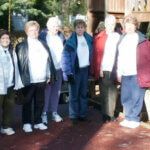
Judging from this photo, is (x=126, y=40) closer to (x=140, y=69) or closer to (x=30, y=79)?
(x=140, y=69)

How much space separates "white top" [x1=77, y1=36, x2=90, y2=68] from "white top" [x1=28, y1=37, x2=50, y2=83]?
663 millimetres

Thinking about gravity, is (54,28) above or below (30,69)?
above

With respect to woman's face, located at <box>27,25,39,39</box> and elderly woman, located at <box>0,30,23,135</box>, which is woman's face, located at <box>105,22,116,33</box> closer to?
woman's face, located at <box>27,25,39,39</box>

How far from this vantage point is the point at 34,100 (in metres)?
6.45

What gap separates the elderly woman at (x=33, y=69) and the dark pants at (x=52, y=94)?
35cm

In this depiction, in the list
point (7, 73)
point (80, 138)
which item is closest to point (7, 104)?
point (7, 73)

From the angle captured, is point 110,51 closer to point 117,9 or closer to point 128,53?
point 128,53

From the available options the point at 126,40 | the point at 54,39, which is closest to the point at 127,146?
the point at 126,40

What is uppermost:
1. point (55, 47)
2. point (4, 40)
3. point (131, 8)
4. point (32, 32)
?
point (131, 8)

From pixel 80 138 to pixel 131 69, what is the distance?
1.42 m

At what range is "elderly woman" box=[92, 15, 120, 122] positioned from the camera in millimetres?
6582

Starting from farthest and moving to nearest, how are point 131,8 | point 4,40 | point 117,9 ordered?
point 117,9, point 131,8, point 4,40

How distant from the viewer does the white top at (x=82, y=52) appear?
6621 millimetres

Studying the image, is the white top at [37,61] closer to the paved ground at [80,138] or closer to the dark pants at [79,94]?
the dark pants at [79,94]
